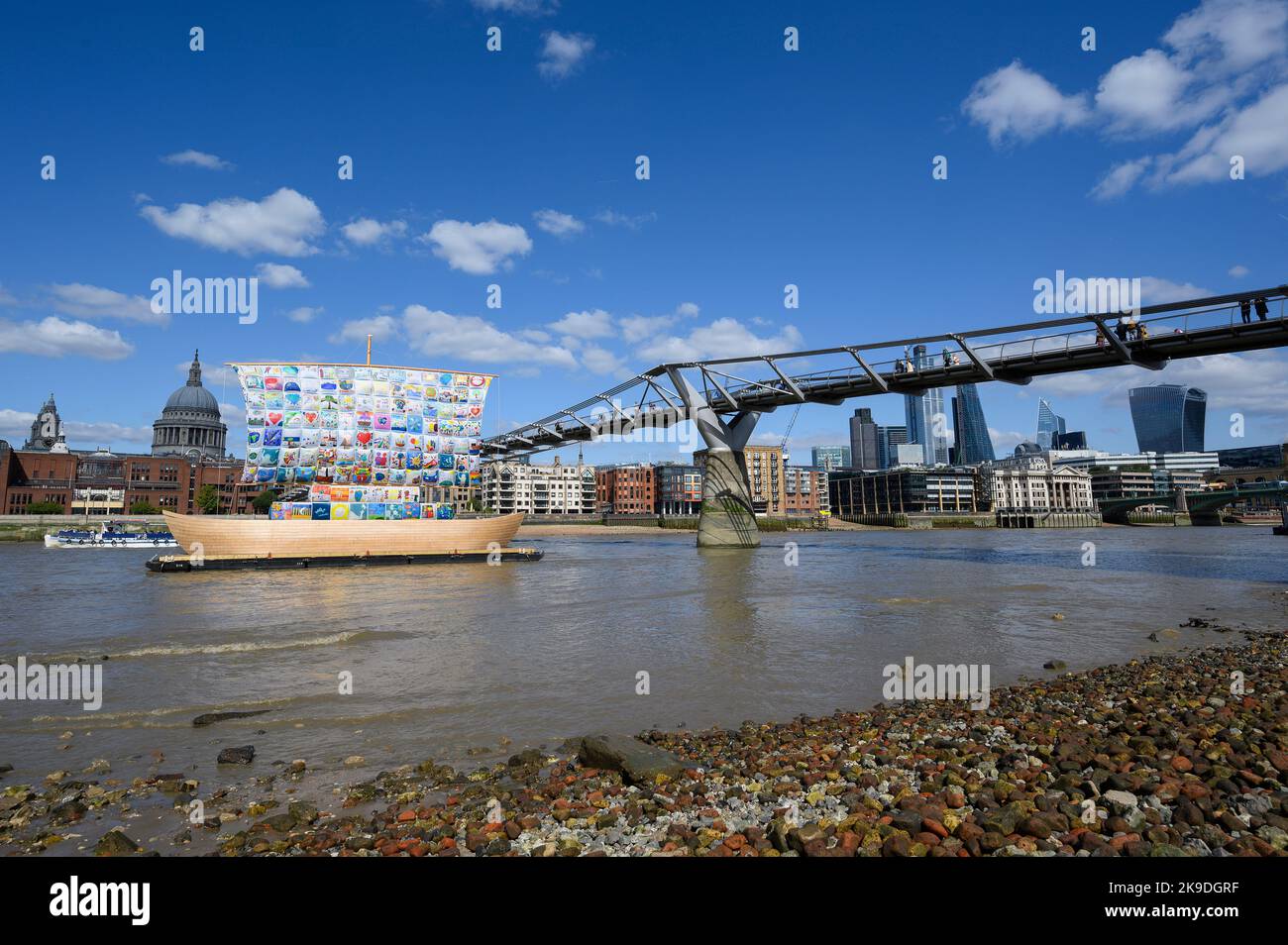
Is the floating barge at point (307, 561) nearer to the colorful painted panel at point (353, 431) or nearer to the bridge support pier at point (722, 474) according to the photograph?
the colorful painted panel at point (353, 431)

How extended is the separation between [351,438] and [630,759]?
170 feet

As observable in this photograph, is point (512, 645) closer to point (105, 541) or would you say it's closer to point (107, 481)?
point (105, 541)

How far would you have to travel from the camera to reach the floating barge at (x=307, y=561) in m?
42.3

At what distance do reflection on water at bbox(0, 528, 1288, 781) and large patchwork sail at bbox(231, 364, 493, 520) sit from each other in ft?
51.2

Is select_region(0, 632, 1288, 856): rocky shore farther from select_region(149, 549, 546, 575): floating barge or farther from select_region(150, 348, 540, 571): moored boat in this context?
select_region(150, 348, 540, 571): moored boat

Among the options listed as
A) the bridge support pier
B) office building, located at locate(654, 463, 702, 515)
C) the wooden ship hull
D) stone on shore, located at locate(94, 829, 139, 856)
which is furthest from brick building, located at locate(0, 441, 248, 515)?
stone on shore, located at locate(94, 829, 139, 856)

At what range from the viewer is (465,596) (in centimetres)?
2881

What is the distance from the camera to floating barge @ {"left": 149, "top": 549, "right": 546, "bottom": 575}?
42.3 m

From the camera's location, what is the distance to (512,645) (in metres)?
17.0

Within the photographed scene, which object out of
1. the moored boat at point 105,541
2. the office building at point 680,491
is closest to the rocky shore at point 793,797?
the moored boat at point 105,541

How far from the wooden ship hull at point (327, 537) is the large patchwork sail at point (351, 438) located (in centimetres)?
280

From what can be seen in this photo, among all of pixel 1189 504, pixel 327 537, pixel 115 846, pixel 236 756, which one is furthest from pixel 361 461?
pixel 1189 504
